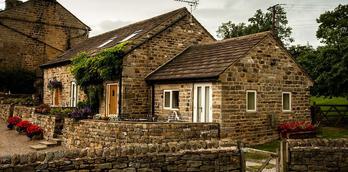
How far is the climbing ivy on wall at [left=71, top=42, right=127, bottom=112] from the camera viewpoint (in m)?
20.1

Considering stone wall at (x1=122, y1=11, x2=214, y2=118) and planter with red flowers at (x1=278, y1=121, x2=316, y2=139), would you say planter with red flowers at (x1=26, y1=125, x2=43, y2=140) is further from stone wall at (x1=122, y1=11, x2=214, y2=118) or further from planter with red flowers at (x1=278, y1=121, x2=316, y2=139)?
planter with red flowers at (x1=278, y1=121, x2=316, y2=139)

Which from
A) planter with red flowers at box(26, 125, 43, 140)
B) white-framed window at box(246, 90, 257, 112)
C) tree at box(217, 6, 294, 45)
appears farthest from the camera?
tree at box(217, 6, 294, 45)

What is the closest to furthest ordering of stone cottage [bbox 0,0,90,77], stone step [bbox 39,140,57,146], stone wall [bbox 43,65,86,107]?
stone step [bbox 39,140,57,146], stone wall [bbox 43,65,86,107], stone cottage [bbox 0,0,90,77]

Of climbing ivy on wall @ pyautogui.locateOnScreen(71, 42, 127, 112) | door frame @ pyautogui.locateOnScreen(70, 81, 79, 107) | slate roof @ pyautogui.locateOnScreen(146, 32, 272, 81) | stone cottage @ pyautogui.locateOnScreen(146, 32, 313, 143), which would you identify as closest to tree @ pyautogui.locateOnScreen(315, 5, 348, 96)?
stone cottage @ pyautogui.locateOnScreen(146, 32, 313, 143)

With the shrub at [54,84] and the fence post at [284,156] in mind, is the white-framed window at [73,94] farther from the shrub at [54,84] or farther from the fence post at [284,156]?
the fence post at [284,156]

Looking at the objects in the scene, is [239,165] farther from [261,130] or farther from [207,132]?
[261,130]

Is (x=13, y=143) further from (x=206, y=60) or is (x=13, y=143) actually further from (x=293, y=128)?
(x=293, y=128)

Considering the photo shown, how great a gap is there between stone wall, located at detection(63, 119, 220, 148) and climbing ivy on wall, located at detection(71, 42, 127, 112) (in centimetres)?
457

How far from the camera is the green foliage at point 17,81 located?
112 ft

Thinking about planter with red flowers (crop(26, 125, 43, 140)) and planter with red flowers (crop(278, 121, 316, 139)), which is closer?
planter with red flowers (crop(278, 121, 316, 139))

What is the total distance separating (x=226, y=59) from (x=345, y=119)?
39.9 ft

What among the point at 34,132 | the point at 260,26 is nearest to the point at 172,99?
the point at 34,132

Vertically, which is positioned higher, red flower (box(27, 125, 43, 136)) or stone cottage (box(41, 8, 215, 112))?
stone cottage (box(41, 8, 215, 112))

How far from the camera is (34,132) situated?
2008 cm
